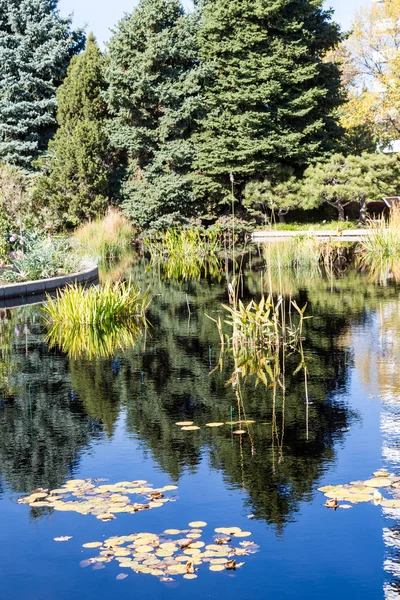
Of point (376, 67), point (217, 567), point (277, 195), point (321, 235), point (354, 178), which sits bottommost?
point (217, 567)

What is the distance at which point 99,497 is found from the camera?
5.16 m

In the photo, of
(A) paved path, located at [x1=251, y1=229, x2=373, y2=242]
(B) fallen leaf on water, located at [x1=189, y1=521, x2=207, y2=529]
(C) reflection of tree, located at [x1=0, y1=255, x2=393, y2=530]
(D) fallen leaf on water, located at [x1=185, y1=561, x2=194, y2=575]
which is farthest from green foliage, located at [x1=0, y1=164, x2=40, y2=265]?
(D) fallen leaf on water, located at [x1=185, y1=561, x2=194, y2=575]

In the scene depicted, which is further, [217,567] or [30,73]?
[30,73]

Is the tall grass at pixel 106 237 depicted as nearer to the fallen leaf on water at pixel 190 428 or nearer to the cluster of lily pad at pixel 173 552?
the fallen leaf on water at pixel 190 428

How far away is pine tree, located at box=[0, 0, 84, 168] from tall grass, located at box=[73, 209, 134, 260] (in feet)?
25.4

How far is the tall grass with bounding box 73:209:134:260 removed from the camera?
82.1 feet

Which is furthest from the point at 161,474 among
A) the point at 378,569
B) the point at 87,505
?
the point at 378,569

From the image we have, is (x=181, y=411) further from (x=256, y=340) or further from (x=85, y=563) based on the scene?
(x=85, y=563)

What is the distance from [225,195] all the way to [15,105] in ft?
32.5

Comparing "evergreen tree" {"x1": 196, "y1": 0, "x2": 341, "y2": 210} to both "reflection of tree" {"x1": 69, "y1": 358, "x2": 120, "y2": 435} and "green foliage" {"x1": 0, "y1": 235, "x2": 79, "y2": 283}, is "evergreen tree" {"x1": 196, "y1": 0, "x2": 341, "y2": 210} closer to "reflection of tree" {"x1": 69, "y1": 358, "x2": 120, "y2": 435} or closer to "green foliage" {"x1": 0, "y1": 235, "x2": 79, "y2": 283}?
"green foliage" {"x1": 0, "y1": 235, "x2": 79, "y2": 283}

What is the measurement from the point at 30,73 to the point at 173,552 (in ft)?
112

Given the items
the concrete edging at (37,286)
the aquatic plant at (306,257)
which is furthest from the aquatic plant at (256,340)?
the aquatic plant at (306,257)

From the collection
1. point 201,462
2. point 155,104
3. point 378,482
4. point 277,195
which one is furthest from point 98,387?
point 155,104

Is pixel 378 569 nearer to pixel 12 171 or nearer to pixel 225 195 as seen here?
pixel 225 195
